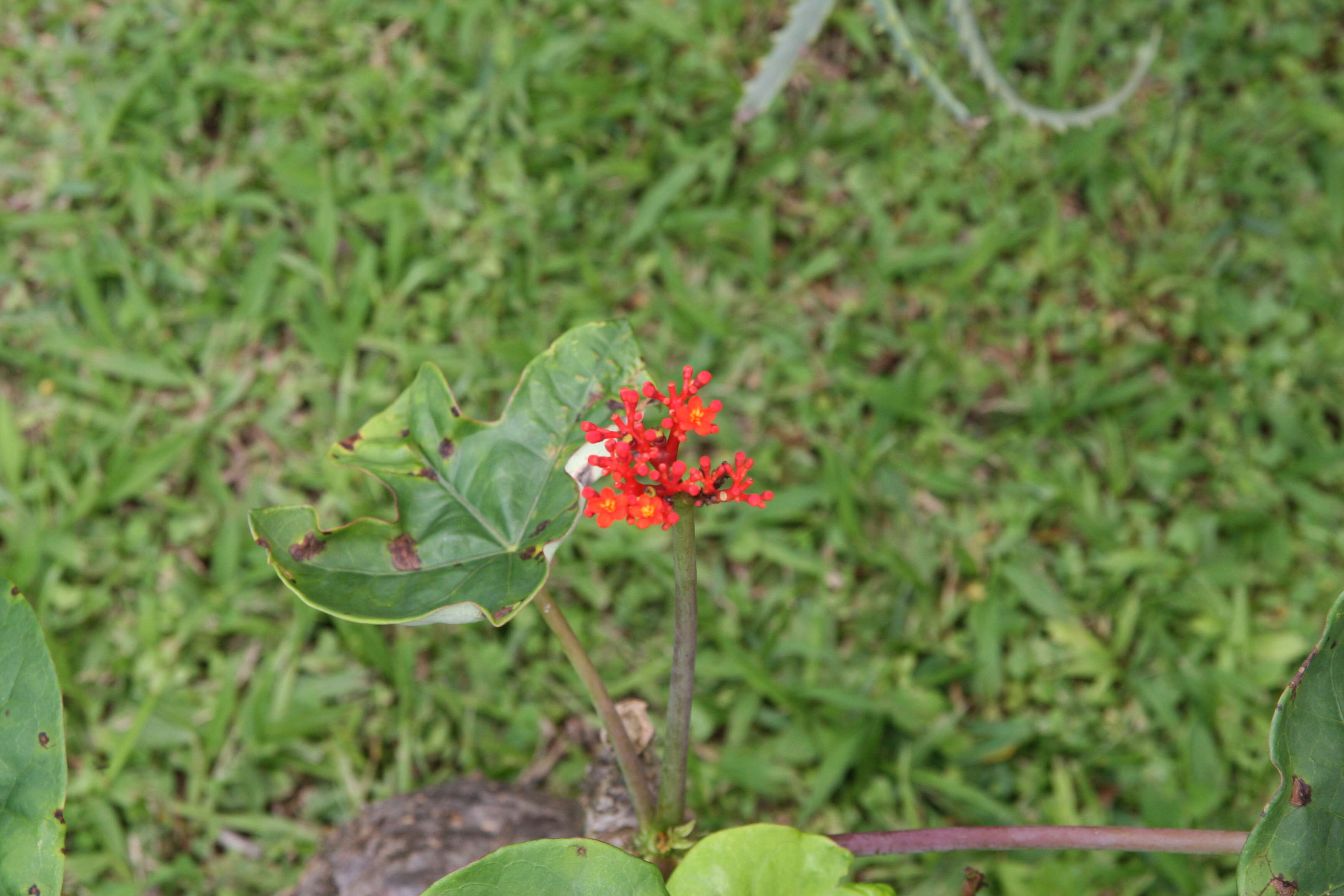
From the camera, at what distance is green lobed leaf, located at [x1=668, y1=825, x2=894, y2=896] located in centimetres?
93

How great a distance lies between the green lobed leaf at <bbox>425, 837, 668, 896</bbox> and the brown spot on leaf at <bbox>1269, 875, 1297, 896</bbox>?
59 cm

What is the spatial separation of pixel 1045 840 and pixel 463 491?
80cm

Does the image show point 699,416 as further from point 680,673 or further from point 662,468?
point 680,673

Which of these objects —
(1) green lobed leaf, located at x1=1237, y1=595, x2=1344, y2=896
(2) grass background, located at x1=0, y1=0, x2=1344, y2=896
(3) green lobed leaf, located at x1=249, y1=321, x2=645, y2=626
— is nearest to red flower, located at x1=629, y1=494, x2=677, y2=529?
(3) green lobed leaf, located at x1=249, y1=321, x2=645, y2=626

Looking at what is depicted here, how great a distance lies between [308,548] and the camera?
3.49ft

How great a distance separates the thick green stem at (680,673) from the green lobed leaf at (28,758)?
2.08ft

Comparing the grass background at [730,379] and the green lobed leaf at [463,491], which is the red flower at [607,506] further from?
the grass background at [730,379]

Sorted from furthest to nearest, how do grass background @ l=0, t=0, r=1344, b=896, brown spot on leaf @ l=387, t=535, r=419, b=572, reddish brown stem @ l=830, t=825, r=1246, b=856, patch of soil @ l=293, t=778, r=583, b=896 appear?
grass background @ l=0, t=0, r=1344, b=896, patch of soil @ l=293, t=778, r=583, b=896, brown spot on leaf @ l=387, t=535, r=419, b=572, reddish brown stem @ l=830, t=825, r=1246, b=856

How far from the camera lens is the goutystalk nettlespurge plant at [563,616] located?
898mm

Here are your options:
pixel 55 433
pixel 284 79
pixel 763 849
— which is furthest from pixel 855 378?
pixel 55 433

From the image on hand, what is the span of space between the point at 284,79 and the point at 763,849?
2683 mm

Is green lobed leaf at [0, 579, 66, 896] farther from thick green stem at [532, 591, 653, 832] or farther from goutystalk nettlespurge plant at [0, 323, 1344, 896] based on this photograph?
thick green stem at [532, 591, 653, 832]

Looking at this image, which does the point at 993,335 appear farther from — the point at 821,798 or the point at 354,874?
the point at 354,874

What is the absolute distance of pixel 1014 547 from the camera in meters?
2.35
